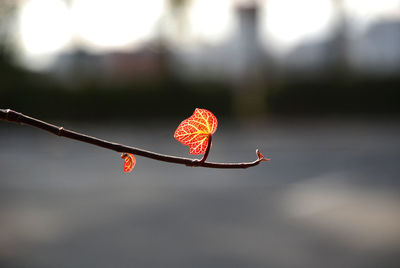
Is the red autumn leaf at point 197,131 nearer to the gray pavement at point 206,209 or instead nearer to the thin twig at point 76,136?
the thin twig at point 76,136

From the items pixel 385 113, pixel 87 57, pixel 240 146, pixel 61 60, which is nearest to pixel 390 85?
pixel 385 113

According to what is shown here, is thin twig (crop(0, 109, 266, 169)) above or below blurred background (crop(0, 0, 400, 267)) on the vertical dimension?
below

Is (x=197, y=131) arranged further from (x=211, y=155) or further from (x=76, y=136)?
(x=211, y=155)

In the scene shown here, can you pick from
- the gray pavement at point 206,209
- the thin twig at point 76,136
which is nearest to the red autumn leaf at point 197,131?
the thin twig at point 76,136

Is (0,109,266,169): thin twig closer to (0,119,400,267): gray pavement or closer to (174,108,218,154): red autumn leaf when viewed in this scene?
(174,108,218,154): red autumn leaf

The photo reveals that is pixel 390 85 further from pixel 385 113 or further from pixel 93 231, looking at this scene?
pixel 93 231

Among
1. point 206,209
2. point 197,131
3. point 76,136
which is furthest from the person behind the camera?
point 206,209

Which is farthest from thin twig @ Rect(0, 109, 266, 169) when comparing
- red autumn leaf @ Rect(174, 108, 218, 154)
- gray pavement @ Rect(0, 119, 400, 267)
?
gray pavement @ Rect(0, 119, 400, 267)

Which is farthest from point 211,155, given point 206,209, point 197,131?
point 197,131

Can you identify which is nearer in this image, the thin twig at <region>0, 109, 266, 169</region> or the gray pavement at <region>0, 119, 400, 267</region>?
the thin twig at <region>0, 109, 266, 169</region>
